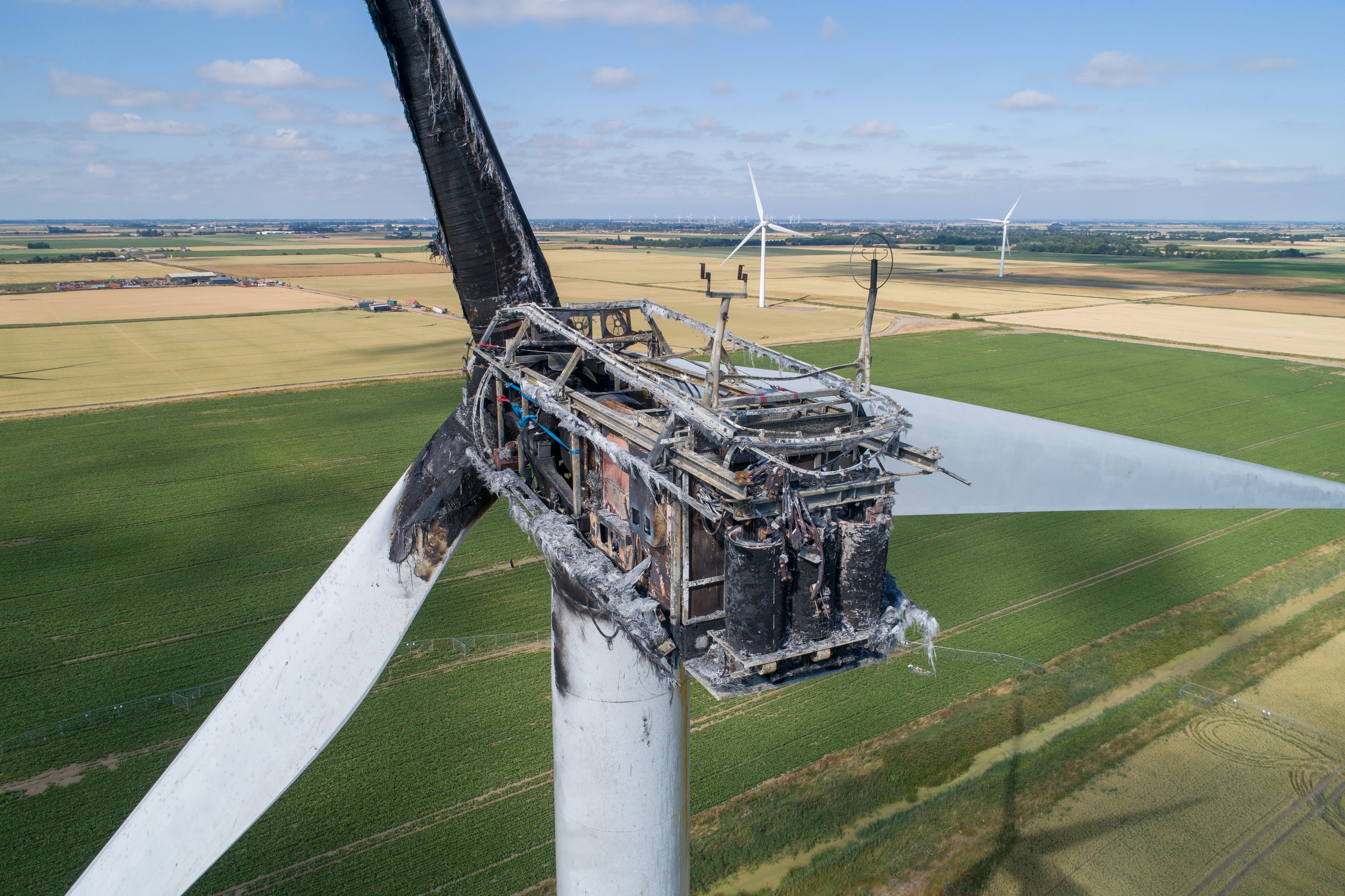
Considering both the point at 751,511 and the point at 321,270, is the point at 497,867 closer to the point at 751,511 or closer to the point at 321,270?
the point at 751,511

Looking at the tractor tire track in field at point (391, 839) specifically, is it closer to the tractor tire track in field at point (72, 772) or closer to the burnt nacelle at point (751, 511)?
the tractor tire track in field at point (72, 772)

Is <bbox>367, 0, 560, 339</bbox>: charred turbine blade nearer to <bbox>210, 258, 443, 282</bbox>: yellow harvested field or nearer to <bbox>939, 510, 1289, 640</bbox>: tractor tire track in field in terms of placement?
<bbox>939, 510, 1289, 640</bbox>: tractor tire track in field

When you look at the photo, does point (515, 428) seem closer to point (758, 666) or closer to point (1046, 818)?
point (758, 666)

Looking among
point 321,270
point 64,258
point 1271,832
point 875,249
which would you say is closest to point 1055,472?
point 875,249

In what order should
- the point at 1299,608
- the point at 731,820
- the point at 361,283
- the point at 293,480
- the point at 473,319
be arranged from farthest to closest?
the point at 361,283
the point at 293,480
the point at 1299,608
the point at 731,820
the point at 473,319

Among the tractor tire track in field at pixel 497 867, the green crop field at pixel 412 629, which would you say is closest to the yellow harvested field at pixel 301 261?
the green crop field at pixel 412 629

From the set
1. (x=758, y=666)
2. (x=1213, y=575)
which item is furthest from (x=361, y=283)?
(x=758, y=666)
